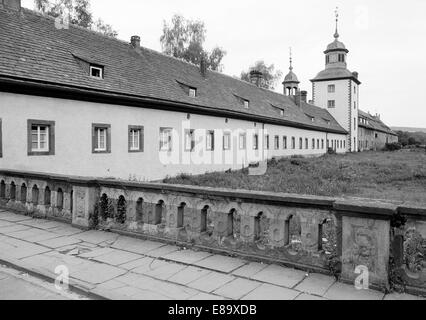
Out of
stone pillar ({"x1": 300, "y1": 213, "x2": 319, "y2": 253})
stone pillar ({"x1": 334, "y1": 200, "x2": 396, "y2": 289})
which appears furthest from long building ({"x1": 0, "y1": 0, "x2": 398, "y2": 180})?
stone pillar ({"x1": 334, "y1": 200, "x2": 396, "y2": 289})

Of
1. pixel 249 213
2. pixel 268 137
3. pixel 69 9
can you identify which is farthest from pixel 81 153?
pixel 69 9

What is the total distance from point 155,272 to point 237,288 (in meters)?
1.11

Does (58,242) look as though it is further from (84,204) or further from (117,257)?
(117,257)

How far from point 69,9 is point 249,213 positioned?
106 feet

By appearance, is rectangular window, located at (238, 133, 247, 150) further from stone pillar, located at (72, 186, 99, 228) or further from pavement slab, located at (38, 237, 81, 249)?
pavement slab, located at (38, 237, 81, 249)

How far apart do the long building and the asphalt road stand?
345 inches

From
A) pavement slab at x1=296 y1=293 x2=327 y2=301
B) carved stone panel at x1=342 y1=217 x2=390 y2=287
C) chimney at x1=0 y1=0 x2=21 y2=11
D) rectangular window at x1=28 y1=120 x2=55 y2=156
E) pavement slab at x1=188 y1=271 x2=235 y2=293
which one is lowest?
pavement slab at x1=296 y1=293 x2=327 y2=301

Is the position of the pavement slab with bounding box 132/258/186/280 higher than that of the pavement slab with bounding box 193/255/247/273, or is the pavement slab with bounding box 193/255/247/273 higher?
the pavement slab with bounding box 193/255/247/273

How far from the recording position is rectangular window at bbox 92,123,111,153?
596 inches

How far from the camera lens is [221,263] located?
4754 millimetres

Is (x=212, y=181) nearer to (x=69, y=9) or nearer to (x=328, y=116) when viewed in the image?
(x=69, y=9)

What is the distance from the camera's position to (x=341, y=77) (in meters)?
52.9

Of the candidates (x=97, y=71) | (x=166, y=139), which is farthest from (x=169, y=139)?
(x=97, y=71)

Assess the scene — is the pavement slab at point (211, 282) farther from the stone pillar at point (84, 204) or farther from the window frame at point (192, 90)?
the window frame at point (192, 90)
